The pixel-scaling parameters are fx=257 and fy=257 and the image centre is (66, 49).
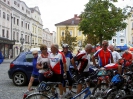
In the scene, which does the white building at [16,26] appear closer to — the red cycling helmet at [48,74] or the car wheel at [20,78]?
the car wheel at [20,78]

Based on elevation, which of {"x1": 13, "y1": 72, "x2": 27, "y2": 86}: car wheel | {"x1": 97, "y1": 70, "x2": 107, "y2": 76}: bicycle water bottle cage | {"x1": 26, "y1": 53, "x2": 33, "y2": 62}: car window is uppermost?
{"x1": 26, "y1": 53, "x2": 33, "y2": 62}: car window

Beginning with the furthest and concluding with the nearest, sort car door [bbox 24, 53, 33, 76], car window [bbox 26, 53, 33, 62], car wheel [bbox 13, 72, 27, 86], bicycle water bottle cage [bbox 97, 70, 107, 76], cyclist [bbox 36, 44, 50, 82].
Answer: car window [bbox 26, 53, 33, 62] → car wheel [bbox 13, 72, 27, 86] → car door [bbox 24, 53, 33, 76] → cyclist [bbox 36, 44, 50, 82] → bicycle water bottle cage [bbox 97, 70, 107, 76]

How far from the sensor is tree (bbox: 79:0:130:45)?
91.9ft

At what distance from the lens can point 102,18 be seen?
28.7 m

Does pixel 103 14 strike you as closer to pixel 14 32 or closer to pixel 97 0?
pixel 97 0

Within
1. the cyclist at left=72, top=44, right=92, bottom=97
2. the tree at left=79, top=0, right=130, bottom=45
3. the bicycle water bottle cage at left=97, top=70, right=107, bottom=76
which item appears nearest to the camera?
the bicycle water bottle cage at left=97, top=70, right=107, bottom=76

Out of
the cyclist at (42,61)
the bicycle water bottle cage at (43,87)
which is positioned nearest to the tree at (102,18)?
the cyclist at (42,61)

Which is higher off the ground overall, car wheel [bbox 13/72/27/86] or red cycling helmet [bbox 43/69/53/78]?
red cycling helmet [bbox 43/69/53/78]

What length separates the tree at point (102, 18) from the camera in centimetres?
2802

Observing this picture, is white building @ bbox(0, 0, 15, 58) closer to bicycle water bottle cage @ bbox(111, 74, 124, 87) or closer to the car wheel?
the car wheel

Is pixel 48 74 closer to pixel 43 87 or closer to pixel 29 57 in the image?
pixel 43 87

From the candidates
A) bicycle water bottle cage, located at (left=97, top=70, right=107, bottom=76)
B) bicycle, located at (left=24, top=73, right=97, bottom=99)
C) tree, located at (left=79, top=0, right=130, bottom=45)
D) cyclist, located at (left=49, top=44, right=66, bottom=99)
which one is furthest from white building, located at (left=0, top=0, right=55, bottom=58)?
bicycle, located at (left=24, top=73, right=97, bottom=99)

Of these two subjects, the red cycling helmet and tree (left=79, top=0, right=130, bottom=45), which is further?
tree (left=79, top=0, right=130, bottom=45)

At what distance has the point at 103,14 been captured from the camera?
28094 millimetres
